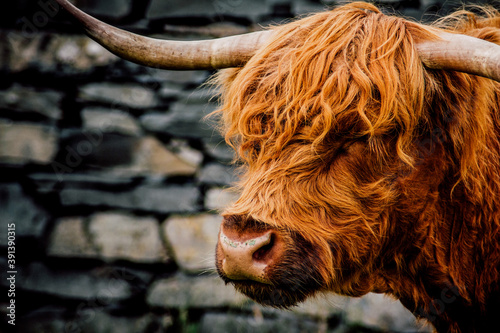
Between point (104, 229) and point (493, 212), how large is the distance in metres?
2.86

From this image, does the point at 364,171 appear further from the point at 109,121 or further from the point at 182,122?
the point at 109,121

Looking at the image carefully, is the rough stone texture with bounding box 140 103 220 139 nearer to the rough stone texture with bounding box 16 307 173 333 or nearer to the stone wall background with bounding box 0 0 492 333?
the stone wall background with bounding box 0 0 492 333

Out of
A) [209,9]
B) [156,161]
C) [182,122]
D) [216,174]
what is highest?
[209,9]

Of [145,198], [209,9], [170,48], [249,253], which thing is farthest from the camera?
[145,198]

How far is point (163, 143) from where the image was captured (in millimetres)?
3459

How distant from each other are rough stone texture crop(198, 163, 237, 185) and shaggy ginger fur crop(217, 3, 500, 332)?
Answer: 167 centimetres

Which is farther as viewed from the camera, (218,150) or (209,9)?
(218,150)

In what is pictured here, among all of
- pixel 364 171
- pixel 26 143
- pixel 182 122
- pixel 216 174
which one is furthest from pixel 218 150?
pixel 364 171

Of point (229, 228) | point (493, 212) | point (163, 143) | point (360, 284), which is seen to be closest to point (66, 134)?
point (163, 143)

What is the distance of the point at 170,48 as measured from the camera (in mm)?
1717

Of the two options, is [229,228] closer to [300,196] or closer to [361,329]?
[300,196]

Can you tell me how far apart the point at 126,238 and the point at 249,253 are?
234 cm

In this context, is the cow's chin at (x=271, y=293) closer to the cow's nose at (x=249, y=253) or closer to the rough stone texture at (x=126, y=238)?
the cow's nose at (x=249, y=253)

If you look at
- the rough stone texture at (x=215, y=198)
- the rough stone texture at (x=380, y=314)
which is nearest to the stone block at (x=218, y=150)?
the rough stone texture at (x=215, y=198)
